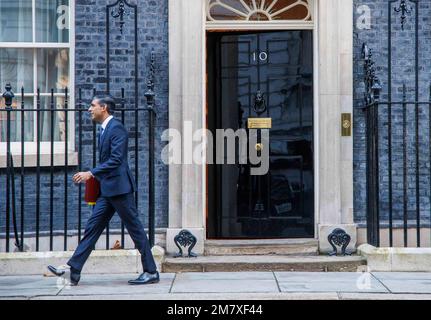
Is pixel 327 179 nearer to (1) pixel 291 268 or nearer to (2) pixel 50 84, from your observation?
(1) pixel 291 268

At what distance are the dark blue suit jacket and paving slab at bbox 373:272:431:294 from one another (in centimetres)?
265

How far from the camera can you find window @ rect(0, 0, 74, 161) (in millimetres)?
9680

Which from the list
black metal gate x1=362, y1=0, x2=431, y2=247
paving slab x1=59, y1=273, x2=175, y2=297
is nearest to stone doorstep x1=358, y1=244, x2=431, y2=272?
black metal gate x1=362, y1=0, x2=431, y2=247

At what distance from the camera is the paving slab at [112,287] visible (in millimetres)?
7582

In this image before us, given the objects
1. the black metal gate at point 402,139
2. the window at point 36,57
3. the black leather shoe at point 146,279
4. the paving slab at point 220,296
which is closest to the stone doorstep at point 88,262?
the black leather shoe at point 146,279

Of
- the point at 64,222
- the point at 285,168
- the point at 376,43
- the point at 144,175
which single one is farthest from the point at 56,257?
the point at 376,43

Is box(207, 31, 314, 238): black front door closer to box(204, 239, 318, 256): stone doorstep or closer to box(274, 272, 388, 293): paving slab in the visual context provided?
box(204, 239, 318, 256): stone doorstep

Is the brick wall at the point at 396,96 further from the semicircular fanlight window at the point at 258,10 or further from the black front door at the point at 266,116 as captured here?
the semicircular fanlight window at the point at 258,10

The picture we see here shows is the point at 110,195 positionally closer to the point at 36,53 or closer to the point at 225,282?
the point at 225,282

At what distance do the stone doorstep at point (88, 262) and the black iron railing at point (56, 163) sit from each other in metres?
0.16

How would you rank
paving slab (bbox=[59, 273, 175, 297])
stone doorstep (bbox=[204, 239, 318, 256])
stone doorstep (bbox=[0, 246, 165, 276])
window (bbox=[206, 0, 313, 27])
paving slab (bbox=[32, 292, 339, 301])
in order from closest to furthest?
paving slab (bbox=[32, 292, 339, 301]), paving slab (bbox=[59, 273, 175, 297]), stone doorstep (bbox=[0, 246, 165, 276]), stone doorstep (bbox=[204, 239, 318, 256]), window (bbox=[206, 0, 313, 27])

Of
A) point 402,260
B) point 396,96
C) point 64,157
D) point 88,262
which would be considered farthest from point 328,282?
point 64,157

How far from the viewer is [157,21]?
9609mm

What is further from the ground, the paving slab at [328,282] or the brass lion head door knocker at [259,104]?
the brass lion head door knocker at [259,104]
